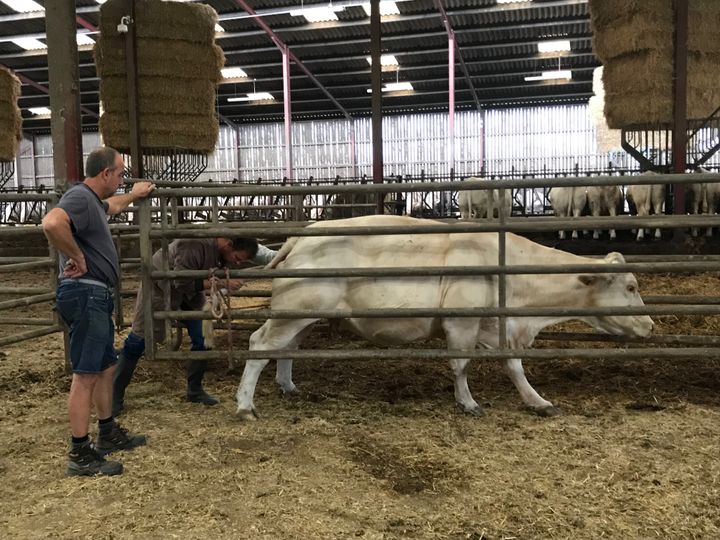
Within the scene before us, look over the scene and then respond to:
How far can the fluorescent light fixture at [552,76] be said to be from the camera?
1113 inches

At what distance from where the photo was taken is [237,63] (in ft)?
90.8

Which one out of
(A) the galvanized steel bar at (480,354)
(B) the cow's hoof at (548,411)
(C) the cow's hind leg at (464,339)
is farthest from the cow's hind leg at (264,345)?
(B) the cow's hoof at (548,411)

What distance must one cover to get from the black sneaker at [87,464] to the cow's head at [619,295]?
10.6ft

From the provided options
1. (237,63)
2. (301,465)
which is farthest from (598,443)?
(237,63)

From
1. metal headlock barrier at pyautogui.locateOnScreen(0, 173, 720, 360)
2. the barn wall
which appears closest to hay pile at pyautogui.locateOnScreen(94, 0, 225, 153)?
metal headlock barrier at pyautogui.locateOnScreen(0, 173, 720, 360)

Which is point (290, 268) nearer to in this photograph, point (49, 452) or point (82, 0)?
point (49, 452)

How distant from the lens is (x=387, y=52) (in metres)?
26.3

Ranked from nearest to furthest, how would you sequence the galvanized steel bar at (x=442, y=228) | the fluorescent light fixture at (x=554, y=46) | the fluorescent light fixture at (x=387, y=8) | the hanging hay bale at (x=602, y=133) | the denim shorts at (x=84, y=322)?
the denim shorts at (x=84, y=322) < the galvanized steel bar at (x=442, y=228) < the fluorescent light fixture at (x=387, y=8) < the fluorescent light fixture at (x=554, y=46) < the hanging hay bale at (x=602, y=133)

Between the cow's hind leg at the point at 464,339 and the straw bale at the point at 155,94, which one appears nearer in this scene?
the cow's hind leg at the point at 464,339

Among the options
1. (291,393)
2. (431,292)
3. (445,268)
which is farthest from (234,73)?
(445,268)

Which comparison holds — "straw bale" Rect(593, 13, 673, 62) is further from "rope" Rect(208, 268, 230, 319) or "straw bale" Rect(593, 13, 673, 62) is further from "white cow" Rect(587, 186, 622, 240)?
"rope" Rect(208, 268, 230, 319)

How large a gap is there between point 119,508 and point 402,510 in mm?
1348

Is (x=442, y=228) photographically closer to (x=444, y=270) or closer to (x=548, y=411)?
(x=444, y=270)

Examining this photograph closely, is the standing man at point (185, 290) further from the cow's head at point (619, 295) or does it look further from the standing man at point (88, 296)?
the cow's head at point (619, 295)
